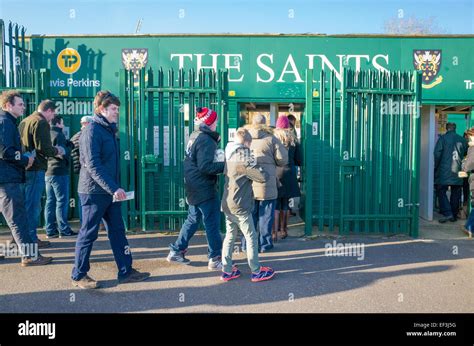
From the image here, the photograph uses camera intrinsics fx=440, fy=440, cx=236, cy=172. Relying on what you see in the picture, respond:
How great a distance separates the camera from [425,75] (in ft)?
25.2

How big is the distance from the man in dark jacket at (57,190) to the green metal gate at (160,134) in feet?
2.71

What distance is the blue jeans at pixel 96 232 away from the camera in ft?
14.1

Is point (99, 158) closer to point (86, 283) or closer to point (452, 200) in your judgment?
point (86, 283)

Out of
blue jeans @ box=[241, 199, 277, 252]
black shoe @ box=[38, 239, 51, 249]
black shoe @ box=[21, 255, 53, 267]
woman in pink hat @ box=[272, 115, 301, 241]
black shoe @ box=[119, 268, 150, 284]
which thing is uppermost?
woman in pink hat @ box=[272, 115, 301, 241]

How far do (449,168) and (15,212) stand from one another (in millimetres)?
7024

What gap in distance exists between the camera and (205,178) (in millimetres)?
4828

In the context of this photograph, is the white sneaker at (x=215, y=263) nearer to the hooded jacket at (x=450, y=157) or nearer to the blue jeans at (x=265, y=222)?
the blue jeans at (x=265, y=222)

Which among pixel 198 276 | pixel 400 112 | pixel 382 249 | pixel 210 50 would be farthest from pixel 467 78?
pixel 198 276

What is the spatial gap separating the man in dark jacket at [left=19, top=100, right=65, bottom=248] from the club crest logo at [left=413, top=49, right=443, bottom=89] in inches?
235

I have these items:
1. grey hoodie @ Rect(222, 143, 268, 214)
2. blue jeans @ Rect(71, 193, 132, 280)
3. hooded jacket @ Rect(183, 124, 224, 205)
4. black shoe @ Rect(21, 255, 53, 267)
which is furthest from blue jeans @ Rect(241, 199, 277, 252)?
black shoe @ Rect(21, 255, 53, 267)

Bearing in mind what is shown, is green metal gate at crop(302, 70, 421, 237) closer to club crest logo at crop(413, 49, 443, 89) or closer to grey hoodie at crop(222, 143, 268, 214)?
club crest logo at crop(413, 49, 443, 89)

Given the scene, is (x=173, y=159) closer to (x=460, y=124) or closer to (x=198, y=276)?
(x=198, y=276)

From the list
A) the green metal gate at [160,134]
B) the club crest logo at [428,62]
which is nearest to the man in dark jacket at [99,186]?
the green metal gate at [160,134]

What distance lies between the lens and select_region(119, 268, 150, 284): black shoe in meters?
4.60
